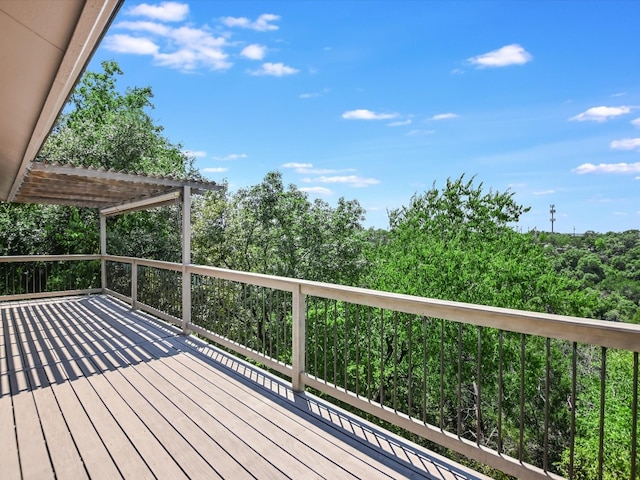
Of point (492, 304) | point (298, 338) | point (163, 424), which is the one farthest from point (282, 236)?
point (163, 424)

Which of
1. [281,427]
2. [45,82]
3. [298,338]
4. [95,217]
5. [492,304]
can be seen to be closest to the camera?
[45,82]

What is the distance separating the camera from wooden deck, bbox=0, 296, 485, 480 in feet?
7.09

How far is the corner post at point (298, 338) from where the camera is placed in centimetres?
325

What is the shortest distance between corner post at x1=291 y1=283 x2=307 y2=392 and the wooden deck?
0.12 meters

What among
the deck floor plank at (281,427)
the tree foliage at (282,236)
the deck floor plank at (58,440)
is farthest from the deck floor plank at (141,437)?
the tree foliage at (282,236)

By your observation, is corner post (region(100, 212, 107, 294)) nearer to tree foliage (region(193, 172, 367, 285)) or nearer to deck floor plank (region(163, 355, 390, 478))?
tree foliage (region(193, 172, 367, 285))

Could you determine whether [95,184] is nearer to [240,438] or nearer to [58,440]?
[58,440]

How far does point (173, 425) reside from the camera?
265cm

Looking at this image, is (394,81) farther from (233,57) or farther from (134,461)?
(134,461)

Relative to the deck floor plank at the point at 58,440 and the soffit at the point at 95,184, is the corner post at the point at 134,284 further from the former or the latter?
the deck floor plank at the point at 58,440

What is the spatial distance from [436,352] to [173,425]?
1110 centimetres

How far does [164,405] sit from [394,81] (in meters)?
26.6

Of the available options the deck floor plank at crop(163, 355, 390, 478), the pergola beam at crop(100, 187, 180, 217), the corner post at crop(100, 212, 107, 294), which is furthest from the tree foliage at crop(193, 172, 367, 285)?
the deck floor plank at crop(163, 355, 390, 478)

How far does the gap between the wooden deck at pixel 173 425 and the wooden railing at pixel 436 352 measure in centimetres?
22
